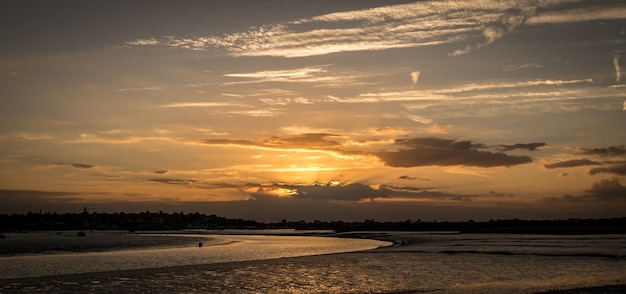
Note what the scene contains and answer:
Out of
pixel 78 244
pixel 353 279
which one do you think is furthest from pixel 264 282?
pixel 78 244

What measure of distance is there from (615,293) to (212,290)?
21.2 m

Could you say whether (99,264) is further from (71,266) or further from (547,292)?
(547,292)

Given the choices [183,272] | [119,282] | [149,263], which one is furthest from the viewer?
[149,263]

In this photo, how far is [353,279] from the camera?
37.3 meters

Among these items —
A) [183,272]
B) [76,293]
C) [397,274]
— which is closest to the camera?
[76,293]

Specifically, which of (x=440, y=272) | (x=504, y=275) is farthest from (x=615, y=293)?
(x=440, y=272)

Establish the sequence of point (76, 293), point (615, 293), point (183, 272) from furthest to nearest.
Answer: point (183, 272) < point (76, 293) < point (615, 293)

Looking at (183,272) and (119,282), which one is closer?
(119,282)

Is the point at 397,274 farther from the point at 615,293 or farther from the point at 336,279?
the point at 615,293

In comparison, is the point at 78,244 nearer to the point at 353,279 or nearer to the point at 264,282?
the point at 264,282

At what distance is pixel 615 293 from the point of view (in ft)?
91.2

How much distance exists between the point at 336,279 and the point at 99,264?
25227mm

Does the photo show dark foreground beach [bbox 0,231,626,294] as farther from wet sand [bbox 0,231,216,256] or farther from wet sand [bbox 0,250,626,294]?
wet sand [bbox 0,231,216,256]

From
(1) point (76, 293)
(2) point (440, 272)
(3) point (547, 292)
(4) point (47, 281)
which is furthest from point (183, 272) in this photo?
(3) point (547, 292)
